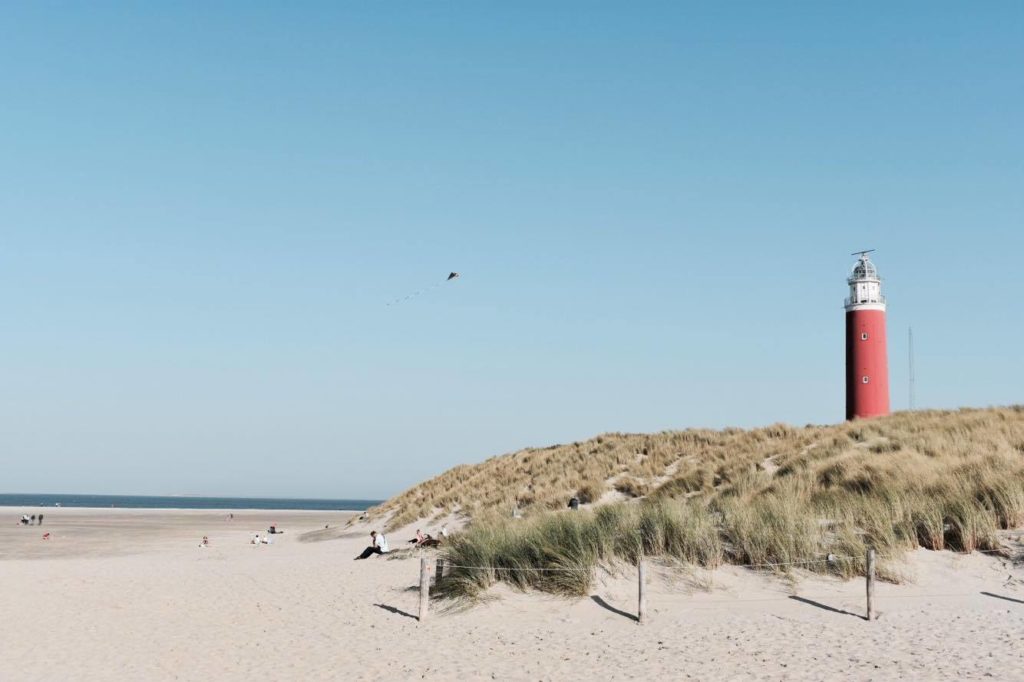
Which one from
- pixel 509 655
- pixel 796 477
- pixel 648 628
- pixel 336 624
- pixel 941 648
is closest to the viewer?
pixel 941 648

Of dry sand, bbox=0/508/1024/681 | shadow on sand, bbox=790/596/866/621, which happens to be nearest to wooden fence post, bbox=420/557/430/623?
dry sand, bbox=0/508/1024/681

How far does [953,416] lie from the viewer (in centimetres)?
3038

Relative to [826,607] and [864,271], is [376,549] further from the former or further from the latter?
[864,271]

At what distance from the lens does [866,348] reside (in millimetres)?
37312

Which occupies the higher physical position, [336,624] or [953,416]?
[953,416]

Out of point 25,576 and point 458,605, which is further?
point 25,576

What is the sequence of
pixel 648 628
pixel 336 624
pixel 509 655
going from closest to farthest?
pixel 509 655 → pixel 648 628 → pixel 336 624

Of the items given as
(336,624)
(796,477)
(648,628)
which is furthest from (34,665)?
(796,477)

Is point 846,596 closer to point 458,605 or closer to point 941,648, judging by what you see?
point 941,648

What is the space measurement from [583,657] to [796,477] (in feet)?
44.5

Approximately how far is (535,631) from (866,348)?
1073 inches

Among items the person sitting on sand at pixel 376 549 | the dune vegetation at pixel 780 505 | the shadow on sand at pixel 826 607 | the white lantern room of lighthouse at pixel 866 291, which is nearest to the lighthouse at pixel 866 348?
the white lantern room of lighthouse at pixel 866 291

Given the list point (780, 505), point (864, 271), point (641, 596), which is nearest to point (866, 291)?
point (864, 271)

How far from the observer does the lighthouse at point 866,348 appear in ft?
121
